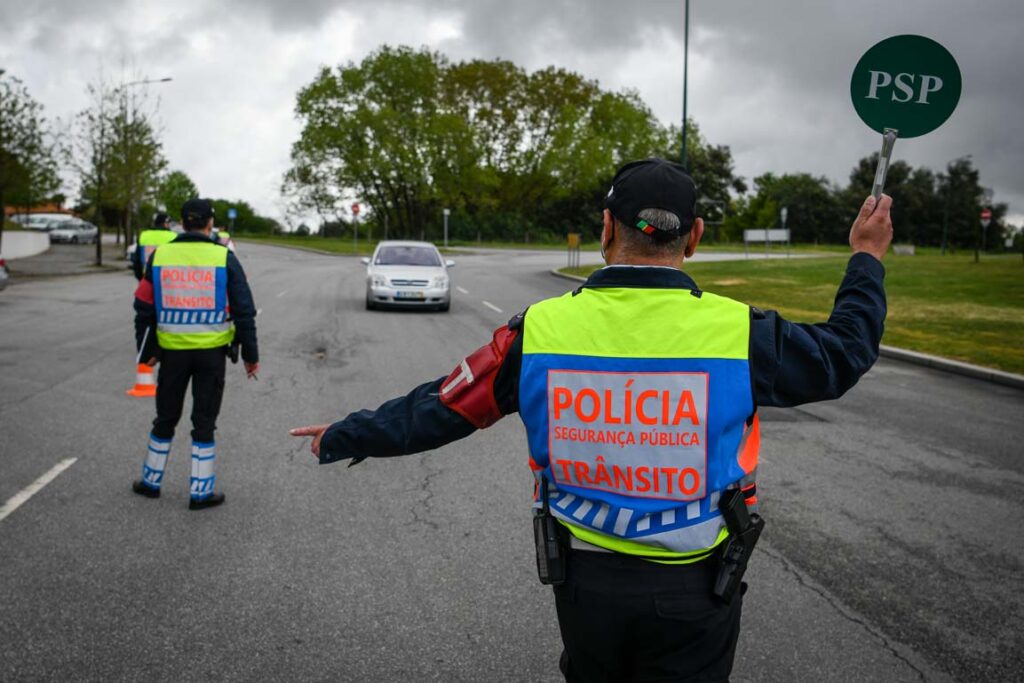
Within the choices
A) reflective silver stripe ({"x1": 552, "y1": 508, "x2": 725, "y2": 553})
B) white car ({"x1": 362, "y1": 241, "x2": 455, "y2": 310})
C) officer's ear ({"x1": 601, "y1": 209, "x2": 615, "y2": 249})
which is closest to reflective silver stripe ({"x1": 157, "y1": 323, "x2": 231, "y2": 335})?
officer's ear ({"x1": 601, "y1": 209, "x2": 615, "y2": 249})

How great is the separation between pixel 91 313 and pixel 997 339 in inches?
663

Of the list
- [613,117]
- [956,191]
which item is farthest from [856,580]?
[956,191]

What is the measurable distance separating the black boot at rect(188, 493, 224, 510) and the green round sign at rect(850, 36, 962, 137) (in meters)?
4.34

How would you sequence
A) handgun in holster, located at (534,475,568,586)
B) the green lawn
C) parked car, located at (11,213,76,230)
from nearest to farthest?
handgun in holster, located at (534,475,568,586)
the green lawn
parked car, located at (11,213,76,230)

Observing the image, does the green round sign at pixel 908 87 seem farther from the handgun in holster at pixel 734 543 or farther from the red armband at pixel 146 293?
the red armband at pixel 146 293

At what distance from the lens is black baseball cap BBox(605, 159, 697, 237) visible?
2148 millimetres

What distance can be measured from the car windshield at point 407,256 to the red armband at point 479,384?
16965 millimetres

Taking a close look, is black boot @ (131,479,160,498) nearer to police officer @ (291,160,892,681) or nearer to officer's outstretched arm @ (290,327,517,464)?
officer's outstretched arm @ (290,327,517,464)

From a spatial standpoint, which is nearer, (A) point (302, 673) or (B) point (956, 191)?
(A) point (302, 673)

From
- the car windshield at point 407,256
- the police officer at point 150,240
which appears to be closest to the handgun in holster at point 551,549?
the police officer at point 150,240

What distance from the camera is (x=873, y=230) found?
2285 mm

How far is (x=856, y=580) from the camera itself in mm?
4398

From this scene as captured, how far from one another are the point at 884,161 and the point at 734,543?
1.20m

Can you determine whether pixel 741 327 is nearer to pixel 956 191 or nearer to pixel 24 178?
pixel 24 178
